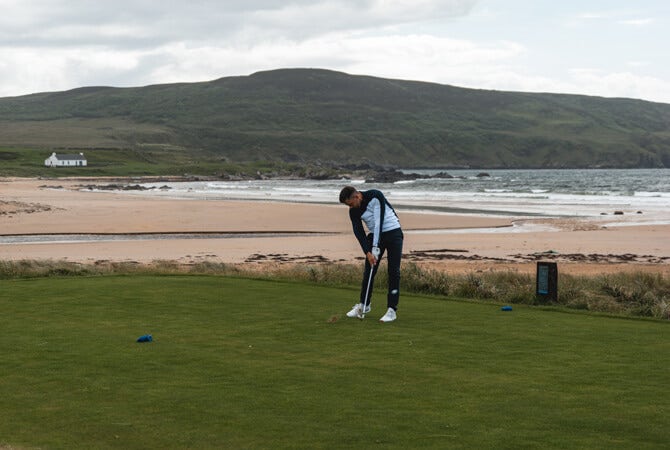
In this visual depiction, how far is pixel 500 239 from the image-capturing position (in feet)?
118

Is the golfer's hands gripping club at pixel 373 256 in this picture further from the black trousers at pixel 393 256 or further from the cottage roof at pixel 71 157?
the cottage roof at pixel 71 157

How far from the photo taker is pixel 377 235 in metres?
12.2

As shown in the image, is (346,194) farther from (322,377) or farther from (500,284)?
(500,284)

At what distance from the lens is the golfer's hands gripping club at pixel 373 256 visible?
39.5ft

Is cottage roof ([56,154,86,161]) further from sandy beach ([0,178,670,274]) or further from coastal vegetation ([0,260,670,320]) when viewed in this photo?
coastal vegetation ([0,260,670,320])

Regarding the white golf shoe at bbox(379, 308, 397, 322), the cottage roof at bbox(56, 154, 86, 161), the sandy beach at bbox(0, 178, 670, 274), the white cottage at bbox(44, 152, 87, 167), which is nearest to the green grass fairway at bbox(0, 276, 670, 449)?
the white golf shoe at bbox(379, 308, 397, 322)

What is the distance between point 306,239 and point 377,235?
24.7 metres

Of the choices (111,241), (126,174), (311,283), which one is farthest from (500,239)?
(126,174)

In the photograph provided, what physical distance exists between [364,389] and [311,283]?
8.90 meters

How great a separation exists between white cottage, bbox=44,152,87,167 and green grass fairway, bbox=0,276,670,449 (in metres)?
→ 145

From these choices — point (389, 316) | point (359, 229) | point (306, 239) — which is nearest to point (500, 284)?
point (389, 316)

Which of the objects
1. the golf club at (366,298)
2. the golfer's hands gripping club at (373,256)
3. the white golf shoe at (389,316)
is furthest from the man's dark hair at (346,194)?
the white golf shoe at (389,316)

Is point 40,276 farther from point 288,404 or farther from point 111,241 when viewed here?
point 111,241

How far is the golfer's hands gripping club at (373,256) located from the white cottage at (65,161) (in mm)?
146537
